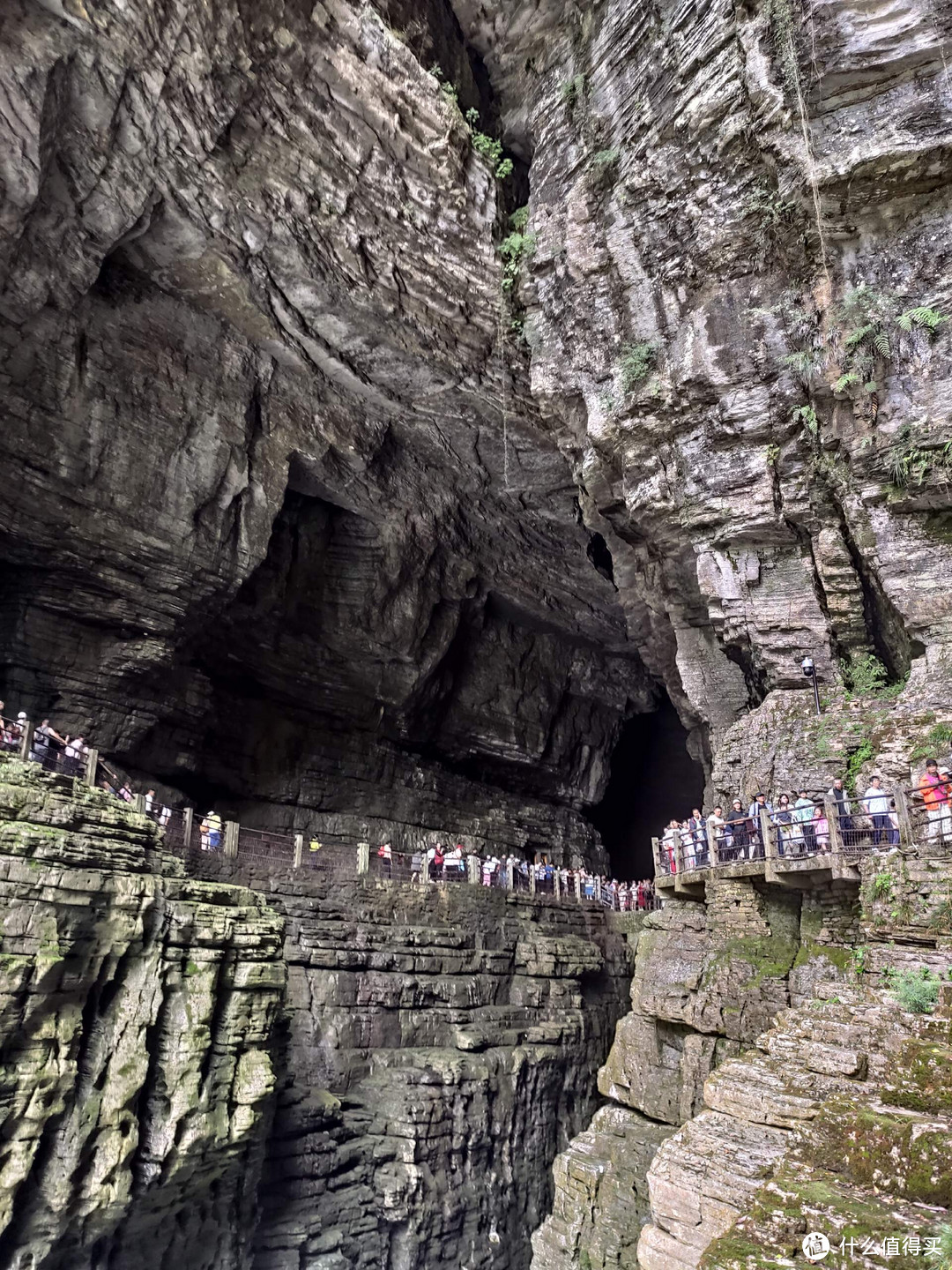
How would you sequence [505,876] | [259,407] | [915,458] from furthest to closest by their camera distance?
[505,876]
[259,407]
[915,458]

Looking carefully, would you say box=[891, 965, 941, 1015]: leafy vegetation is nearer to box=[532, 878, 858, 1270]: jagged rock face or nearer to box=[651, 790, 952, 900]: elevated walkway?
box=[651, 790, 952, 900]: elevated walkway

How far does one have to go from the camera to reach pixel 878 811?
9.62 metres

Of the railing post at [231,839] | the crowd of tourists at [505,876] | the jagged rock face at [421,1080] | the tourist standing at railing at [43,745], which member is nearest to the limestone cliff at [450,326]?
the railing post at [231,839]

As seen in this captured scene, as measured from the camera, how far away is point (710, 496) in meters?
14.8

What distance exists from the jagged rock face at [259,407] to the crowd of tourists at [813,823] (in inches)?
395

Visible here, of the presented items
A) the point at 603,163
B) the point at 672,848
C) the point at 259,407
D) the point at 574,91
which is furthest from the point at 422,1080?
the point at 574,91

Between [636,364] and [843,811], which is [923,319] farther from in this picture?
[843,811]

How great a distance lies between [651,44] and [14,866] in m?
15.6

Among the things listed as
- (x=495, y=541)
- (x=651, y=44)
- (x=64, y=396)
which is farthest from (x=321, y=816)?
(x=651, y=44)

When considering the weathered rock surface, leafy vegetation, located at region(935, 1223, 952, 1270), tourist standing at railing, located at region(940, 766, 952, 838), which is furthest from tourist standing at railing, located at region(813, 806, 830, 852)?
the weathered rock surface

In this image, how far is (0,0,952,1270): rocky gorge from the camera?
899 cm

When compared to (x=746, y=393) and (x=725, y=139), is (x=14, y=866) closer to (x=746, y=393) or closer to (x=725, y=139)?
(x=746, y=393)

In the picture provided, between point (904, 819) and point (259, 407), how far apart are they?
14870 millimetres

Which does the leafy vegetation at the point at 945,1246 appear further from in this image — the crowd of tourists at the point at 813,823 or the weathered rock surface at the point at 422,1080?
the weathered rock surface at the point at 422,1080
